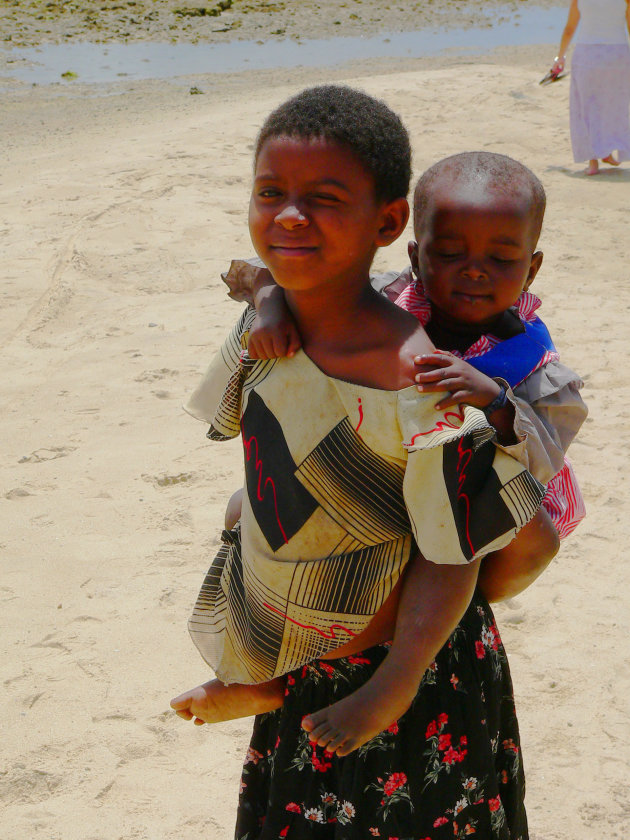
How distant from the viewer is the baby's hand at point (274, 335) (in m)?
1.41

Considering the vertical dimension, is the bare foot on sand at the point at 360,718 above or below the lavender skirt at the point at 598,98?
above

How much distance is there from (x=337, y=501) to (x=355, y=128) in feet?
1.67

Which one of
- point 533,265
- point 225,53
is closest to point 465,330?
point 533,265

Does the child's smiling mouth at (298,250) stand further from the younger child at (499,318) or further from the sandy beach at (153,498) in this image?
the sandy beach at (153,498)

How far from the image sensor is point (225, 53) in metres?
15.4

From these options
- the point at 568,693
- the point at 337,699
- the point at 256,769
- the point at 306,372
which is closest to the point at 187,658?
the point at 568,693

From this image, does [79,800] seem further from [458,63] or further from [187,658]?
[458,63]

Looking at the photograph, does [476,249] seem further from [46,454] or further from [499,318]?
[46,454]

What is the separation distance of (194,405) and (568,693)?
1654mm

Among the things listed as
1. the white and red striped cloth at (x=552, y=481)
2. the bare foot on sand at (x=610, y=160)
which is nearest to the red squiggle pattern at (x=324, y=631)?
the white and red striped cloth at (x=552, y=481)

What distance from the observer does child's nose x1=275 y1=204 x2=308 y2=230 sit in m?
1.31

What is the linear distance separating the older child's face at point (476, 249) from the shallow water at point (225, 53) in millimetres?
12456

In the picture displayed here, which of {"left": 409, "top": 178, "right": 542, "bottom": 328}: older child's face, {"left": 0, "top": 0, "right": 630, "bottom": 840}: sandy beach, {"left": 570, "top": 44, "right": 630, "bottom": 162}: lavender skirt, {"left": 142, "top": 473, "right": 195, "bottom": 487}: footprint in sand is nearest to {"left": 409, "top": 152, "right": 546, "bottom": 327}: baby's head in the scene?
{"left": 409, "top": 178, "right": 542, "bottom": 328}: older child's face

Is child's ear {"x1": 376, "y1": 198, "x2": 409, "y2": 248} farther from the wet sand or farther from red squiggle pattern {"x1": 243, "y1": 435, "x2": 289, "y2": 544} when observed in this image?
the wet sand
